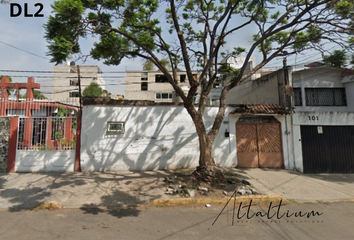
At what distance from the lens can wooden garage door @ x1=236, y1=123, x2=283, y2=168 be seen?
29.7 ft

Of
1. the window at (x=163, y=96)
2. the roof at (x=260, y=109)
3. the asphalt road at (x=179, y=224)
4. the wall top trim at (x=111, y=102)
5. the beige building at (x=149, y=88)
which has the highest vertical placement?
the beige building at (x=149, y=88)

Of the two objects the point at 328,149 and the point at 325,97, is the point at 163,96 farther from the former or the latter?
the point at 328,149

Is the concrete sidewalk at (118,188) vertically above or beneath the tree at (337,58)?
beneath

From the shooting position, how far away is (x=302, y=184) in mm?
7184

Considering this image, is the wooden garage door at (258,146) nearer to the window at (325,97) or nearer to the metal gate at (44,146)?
the window at (325,97)

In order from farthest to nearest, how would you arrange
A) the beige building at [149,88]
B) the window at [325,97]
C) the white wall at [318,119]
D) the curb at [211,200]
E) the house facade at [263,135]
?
the beige building at [149,88] → the window at [325,97] → the white wall at [318,119] → the house facade at [263,135] → the curb at [211,200]

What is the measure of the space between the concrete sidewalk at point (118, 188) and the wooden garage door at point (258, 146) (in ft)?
2.45

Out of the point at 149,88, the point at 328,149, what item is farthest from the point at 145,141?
the point at 149,88

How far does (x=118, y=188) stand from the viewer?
6410 mm

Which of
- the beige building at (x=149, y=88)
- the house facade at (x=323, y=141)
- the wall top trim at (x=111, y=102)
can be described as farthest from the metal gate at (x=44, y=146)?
the beige building at (x=149, y=88)

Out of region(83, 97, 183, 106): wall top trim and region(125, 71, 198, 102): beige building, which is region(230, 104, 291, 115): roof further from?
region(125, 71, 198, 102): beige building

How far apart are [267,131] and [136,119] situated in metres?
5.68

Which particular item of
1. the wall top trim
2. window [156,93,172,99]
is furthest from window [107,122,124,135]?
window [156,93,172,99]

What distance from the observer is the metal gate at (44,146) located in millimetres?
7855
